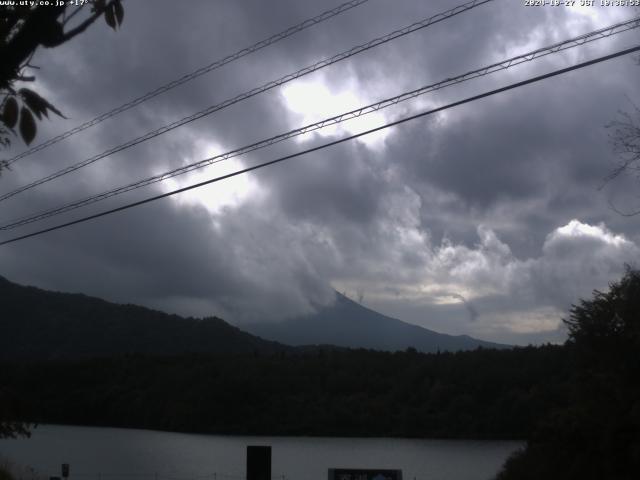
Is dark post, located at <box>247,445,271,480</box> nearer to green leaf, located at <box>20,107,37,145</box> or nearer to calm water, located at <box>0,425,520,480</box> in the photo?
green leaf, located at <box>20,107,37,145</box>

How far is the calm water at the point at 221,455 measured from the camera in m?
51.9

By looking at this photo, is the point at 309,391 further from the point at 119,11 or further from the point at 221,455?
the point at 119,11

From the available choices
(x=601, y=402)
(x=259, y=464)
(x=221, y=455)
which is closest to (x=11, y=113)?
(x=259, y=464)

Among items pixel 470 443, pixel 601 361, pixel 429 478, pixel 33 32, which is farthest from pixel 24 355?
pixel 33 32

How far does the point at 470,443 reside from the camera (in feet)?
255

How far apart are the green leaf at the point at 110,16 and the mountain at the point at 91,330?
114459 millimetres

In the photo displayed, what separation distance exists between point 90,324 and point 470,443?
82139 millimetres

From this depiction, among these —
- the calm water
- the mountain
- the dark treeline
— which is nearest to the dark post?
the calm water

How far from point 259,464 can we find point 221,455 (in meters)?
52.8

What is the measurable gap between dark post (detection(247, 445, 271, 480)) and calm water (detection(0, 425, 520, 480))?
29.4 m

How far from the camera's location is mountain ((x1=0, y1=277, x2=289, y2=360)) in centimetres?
11638

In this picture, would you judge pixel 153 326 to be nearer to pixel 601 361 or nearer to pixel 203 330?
pixel 203 330

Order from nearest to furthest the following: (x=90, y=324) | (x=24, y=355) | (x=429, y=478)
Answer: (x=429, y=478) < (x=24, y=355) < (x=90, y=324)

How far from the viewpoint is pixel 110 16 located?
395cm
